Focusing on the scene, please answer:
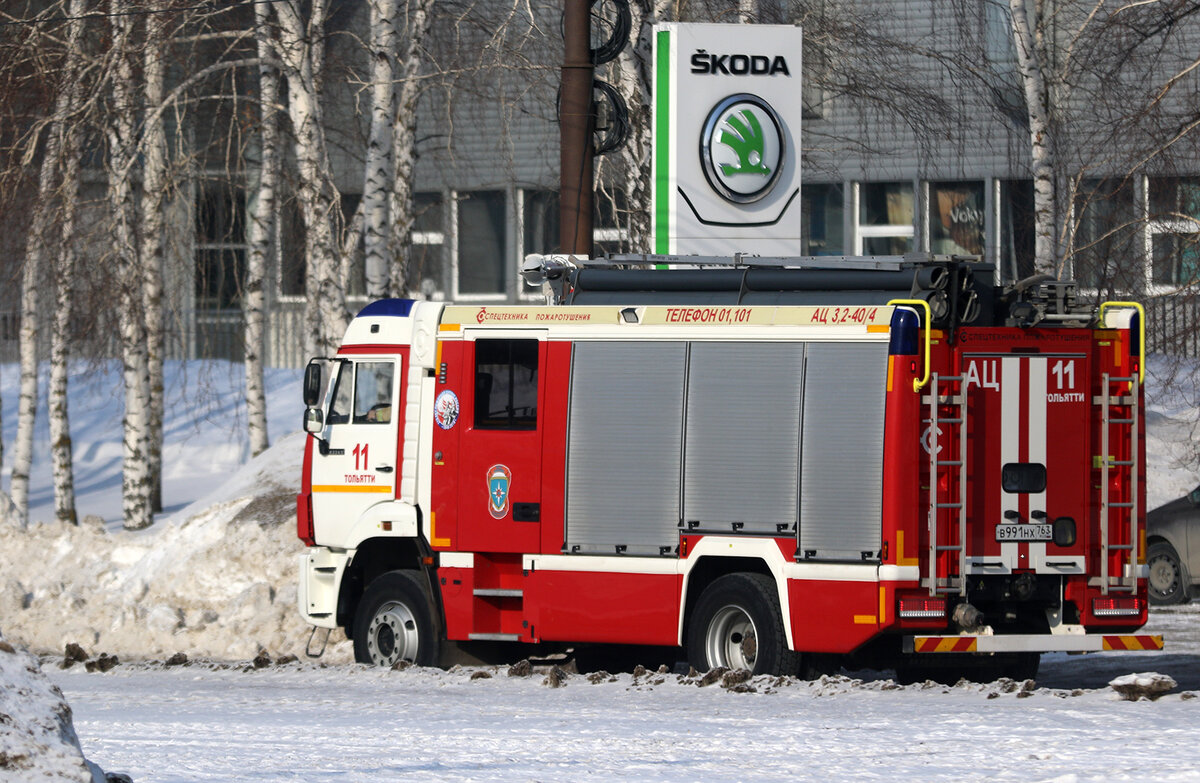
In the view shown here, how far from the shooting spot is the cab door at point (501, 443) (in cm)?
1255

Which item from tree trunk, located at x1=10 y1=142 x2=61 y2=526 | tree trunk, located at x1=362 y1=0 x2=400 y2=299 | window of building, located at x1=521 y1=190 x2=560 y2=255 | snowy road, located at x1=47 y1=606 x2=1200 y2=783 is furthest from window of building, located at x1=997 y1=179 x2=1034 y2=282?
tree trunk, located at x1=10 y1=142 x2=61 y2=526

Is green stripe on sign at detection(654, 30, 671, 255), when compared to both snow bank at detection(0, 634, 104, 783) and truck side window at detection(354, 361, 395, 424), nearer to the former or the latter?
truck side window at detection(354, 361, 395, 424)

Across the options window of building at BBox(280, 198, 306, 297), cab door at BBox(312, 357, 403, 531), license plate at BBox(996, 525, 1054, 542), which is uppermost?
window of building at BBox(280, 198, 306, 297)

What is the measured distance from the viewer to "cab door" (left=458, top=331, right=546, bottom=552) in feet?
41.2

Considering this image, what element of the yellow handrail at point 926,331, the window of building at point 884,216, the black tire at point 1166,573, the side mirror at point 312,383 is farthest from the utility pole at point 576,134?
the window of building at point 884,216

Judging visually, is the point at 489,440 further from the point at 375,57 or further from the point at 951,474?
the point at 375,57

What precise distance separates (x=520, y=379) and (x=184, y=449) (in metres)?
22.0

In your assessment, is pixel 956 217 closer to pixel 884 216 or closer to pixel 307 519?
pixel 884 216

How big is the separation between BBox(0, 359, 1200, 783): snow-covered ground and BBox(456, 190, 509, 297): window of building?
586 inches

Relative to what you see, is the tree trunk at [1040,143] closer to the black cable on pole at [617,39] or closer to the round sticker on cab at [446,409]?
the black cable on pole at [617,39]

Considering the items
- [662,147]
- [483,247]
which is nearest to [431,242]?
[483,247]

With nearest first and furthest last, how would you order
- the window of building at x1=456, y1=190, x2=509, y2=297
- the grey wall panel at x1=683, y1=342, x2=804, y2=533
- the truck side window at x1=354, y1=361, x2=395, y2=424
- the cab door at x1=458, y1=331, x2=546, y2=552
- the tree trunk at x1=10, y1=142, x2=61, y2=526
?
1. the grey wall panel at x1=683, y1=342, x2=804, y2=533
2. the cab door at x1=458, y1=331, x2=546, y2=552
3. the truck side window at x1=354, y1=361, x2=395, y2=424
4. the tree trunk at x1=10, y1=142, x2=61, y2=526
5. the window of building at x1=456, y1=190, x2=509, y2=297

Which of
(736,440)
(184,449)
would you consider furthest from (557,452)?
(184,449)

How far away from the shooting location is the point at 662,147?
1659 centimetres
